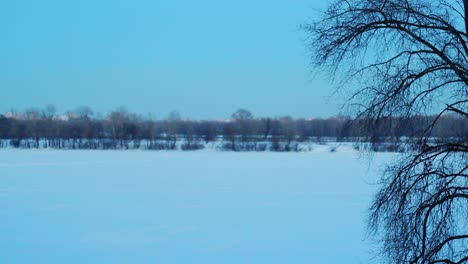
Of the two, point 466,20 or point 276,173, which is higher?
point 466,20

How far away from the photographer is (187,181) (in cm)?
2298

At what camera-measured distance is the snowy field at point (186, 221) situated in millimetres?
9914

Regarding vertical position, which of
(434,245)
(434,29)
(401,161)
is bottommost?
(434,245)

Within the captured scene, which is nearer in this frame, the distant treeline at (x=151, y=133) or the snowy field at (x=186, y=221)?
the snowy field at (x=186, y=221)

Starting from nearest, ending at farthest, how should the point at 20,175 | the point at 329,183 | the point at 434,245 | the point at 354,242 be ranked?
the point at 434,245 → the point at 354,242 → the point at 329,183 → the point at 20,175

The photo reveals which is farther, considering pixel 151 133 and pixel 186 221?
pixel 151 133

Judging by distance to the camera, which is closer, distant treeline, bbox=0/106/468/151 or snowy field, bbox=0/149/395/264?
snowy field, bbox=0/149/395/264

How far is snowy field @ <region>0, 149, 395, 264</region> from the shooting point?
32.5 feet

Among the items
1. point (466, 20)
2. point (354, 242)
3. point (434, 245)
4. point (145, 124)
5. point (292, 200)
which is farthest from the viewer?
point (145, 124)

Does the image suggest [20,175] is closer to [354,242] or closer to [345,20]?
[354,242]

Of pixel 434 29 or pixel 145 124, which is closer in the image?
pixel 434 29

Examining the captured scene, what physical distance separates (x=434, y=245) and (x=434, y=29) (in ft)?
5.38

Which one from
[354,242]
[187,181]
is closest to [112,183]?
[187,181]

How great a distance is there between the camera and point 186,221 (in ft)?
43.4
